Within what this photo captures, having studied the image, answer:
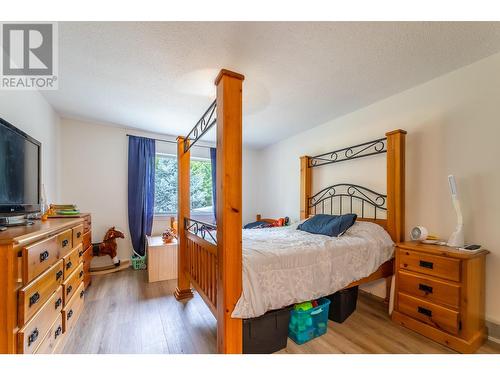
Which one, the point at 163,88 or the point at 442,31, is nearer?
the point at 442,31

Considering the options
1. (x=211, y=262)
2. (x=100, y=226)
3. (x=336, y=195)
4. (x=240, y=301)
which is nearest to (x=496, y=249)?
(x=336, y=195)

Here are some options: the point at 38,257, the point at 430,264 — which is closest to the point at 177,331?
the point at 38,257

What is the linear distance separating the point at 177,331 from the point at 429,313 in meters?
A: 2.02

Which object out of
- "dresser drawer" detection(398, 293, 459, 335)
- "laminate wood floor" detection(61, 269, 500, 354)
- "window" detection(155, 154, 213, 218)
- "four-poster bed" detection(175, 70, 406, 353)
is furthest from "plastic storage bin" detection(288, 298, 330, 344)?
"window" detection(155, 154, 213, 218)

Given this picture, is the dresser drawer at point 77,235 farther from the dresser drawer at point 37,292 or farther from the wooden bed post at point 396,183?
the wooden bed post at point 396,183

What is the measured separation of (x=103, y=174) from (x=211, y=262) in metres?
2.79

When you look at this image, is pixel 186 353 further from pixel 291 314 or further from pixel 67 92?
pixel 67 92

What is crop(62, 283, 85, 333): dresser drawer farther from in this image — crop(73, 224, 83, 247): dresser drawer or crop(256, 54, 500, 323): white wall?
crop(256, 54, 500, 323): white wall

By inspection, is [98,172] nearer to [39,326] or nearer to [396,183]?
[39,326]

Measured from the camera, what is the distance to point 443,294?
62.9 inches

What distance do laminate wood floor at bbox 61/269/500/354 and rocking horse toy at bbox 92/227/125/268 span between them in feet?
2.69

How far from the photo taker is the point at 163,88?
2.16 meters

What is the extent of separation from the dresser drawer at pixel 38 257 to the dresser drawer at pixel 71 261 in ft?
0.74

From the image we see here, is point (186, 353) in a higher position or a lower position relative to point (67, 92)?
lower
